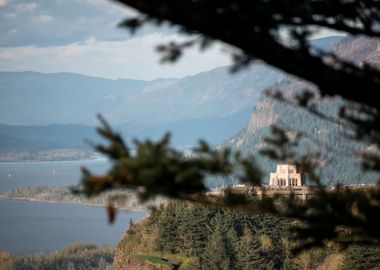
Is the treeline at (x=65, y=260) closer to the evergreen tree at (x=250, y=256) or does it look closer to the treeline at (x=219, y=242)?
the treeline at (x=219, y=242)

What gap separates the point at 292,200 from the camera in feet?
21.3

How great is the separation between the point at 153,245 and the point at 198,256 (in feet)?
13.6

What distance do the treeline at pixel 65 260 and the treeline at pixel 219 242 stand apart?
39.0 m

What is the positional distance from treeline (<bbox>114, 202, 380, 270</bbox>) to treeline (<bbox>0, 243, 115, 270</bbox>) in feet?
128

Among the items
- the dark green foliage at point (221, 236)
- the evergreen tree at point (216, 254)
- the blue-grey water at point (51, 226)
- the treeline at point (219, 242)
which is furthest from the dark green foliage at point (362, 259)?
the blue-grey water at point (51, 226)

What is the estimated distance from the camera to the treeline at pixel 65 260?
8181cm

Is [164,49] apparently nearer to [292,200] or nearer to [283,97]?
[283,97]

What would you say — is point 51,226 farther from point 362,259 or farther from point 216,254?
point 362,259

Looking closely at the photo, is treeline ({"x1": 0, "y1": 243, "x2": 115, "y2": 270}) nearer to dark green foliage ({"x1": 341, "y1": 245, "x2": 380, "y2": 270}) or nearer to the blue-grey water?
the blue-grey water

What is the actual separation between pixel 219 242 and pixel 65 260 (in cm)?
5395

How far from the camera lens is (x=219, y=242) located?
36281mm

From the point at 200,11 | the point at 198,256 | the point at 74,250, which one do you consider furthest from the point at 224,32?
the point at 74,250

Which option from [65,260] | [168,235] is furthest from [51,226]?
[168,235]

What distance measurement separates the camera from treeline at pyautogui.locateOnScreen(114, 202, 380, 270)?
34.9 meters
